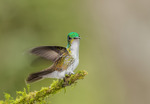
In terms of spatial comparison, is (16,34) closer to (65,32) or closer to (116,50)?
(65,32)

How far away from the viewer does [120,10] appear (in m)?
19.9

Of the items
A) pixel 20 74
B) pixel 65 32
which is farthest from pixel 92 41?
pixel 20 74

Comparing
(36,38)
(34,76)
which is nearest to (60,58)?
(34,76)

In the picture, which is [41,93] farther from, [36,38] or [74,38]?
[36,38]

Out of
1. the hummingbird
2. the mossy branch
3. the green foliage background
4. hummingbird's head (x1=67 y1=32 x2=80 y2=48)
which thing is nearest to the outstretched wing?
the hummingbird

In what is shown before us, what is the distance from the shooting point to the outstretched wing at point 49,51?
3.33m

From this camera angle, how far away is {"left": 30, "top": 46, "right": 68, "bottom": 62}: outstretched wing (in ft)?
10.9

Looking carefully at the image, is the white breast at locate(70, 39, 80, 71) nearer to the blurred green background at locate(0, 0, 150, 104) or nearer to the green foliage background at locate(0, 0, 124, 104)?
the blurred green background at locate(0, 0, 150, 104)

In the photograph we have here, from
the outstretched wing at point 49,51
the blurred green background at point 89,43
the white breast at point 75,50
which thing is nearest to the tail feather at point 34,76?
the blurred green background at point 89,43

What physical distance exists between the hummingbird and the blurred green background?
0.13 meters

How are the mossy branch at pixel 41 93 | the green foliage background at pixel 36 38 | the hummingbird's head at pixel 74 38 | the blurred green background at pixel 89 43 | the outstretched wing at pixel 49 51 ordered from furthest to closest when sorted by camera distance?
the blurred green background at pixel 89 43, the green foliage background at pixel 36 38, the hummingbird's head at pixel 74 38, the outstretched wing at pixel 49 51, the mossy branch at pixel 41 93

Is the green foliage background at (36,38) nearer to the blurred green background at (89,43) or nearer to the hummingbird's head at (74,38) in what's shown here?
the blurred green background at (89,43)

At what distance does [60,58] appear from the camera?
12.0 ft

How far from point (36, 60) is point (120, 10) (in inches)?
671
